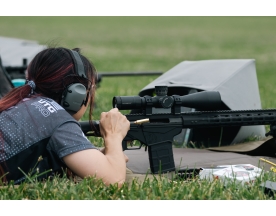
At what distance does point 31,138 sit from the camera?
3410mm

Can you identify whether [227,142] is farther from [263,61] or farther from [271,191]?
[263,61]

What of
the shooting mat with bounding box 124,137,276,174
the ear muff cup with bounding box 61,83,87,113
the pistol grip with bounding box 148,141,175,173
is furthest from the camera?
the shooting mat with bounding box 124,137,276,174

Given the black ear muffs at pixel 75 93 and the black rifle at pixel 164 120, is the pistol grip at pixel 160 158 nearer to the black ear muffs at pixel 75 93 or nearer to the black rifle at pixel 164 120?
the black rifle at pixel 164 120

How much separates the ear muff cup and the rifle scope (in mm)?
423

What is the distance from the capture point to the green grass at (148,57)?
3.32 meters

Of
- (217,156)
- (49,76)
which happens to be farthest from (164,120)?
(49,76)

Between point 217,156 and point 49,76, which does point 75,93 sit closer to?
point 49,76

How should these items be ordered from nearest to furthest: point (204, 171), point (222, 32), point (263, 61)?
point (204, 171)
point (263, 61)
point (222, 32)

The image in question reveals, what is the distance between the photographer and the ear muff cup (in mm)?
3588

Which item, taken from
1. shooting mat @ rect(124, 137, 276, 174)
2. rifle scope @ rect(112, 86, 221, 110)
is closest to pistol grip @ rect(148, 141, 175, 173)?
shooting mat @ rect(124, 137, 276, 174)

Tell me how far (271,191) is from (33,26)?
29.7 m

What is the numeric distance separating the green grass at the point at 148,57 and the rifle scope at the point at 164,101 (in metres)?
0.64

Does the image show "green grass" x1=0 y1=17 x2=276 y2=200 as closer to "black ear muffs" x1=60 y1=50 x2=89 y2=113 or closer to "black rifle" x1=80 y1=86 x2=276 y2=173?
"black ear muffs" x1=60 y1=50 x2=89 y2=113

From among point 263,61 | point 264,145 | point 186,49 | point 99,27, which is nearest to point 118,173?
point 264,145
